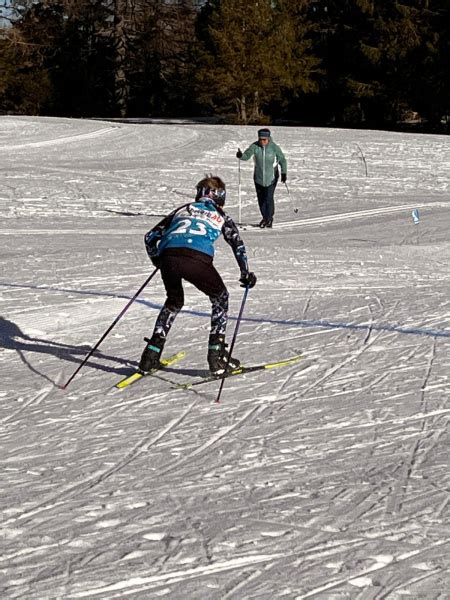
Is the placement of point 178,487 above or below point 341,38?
below

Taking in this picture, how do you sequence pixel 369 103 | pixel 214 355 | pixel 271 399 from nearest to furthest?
pixel 271 399 < pixel 214 355 < pixel 369 103

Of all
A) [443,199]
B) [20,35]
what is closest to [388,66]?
[20,35]

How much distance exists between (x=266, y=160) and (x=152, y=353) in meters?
10.4

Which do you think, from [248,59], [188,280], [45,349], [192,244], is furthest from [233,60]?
[192,244]

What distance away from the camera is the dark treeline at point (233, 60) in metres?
46.0

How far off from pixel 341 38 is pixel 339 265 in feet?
132

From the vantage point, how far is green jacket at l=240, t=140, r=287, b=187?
17953 millimetres

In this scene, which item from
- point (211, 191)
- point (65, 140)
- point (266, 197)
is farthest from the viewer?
point (65, 140)

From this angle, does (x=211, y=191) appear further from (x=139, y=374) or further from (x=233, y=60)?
(x=233, y=60)

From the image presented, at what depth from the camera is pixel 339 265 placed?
46.8 feet

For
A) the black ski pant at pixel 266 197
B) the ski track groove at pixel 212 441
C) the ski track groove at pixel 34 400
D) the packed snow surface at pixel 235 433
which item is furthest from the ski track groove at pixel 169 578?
the black ski pant at pixel 266 197

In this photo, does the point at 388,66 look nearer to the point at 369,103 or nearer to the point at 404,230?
the point at 369,103

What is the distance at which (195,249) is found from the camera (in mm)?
7492

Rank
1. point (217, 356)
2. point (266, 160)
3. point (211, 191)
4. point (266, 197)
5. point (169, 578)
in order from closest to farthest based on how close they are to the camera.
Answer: point (169, 578) < point (211, 191) < point (217, 356) < point (266, 160) < point (266, 197)
